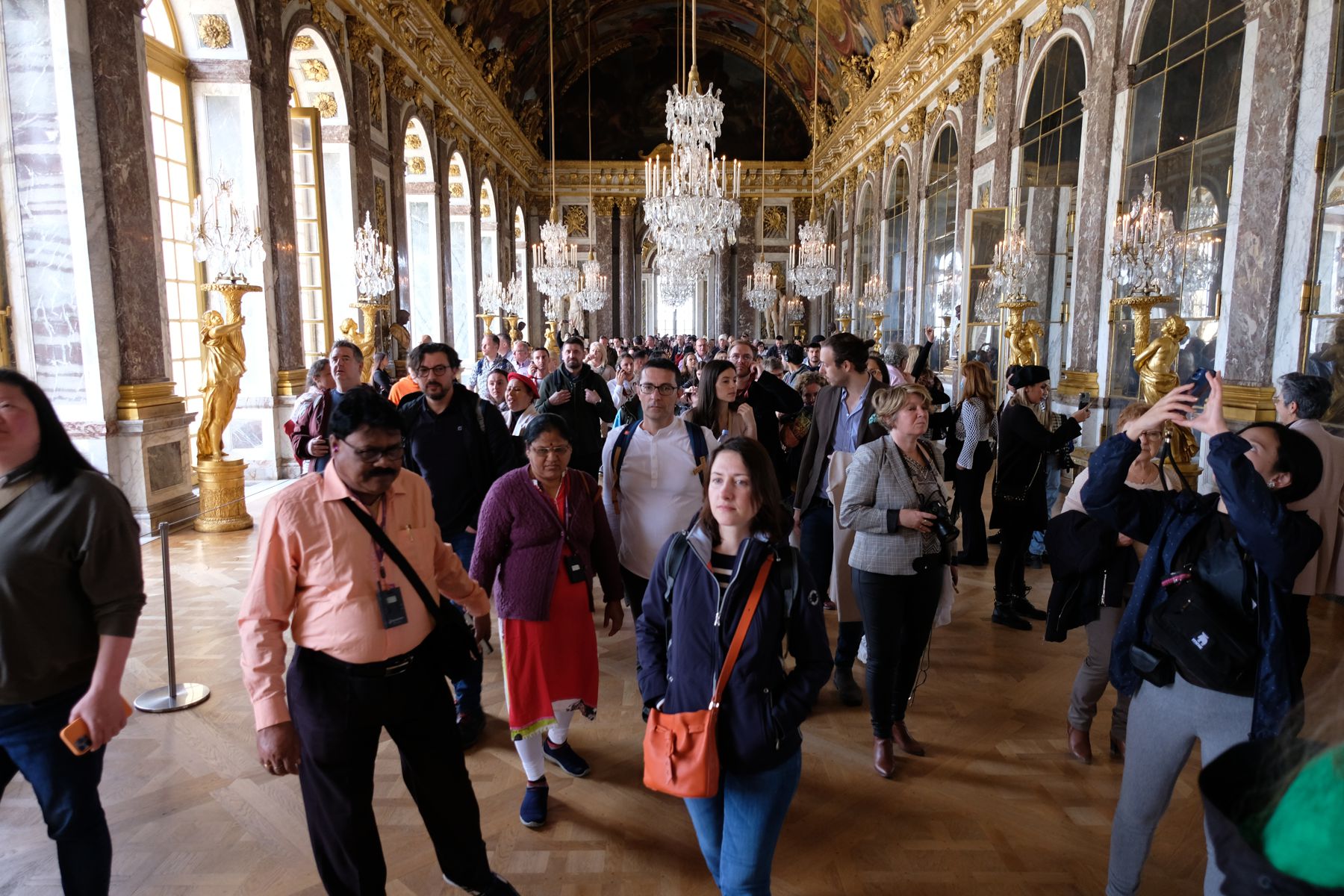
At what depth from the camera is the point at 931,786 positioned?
3494mm

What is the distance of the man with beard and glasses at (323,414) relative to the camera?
470cm

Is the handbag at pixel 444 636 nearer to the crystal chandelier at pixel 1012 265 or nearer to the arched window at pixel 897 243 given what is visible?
the crystal chandelier at pixel 1012 265

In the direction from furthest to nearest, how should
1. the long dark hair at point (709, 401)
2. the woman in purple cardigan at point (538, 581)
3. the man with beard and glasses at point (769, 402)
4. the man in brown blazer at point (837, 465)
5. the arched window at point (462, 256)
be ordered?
the arched window at point (462, 256) < the man with beard and glasses at point (769, 402) < the long dark hair at point (709, 401) < the man in brown blazer at point (837, 465) < the woman in purple cardigan at point (538, 581)

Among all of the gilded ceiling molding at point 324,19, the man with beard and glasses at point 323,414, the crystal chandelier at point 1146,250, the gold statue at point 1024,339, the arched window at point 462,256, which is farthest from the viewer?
the arched window at point 462,256

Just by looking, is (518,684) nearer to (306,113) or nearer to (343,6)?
(306,113)

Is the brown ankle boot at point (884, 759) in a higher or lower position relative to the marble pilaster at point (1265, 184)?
lower

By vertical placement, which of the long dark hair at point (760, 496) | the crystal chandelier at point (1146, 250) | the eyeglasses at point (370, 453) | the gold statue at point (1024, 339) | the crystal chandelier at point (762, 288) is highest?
the crystal chandelier at point (762, 288)

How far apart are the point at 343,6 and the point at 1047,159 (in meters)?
10.4

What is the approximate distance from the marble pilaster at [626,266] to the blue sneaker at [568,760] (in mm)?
26772

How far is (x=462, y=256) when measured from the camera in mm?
19891

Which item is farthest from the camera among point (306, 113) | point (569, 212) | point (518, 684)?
point (569, 212)

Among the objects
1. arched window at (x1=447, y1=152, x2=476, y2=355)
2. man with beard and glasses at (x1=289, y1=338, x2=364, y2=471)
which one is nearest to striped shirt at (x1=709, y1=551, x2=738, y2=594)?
man with beard and glasses at (x1=289, y1=338, x2=364, y2=471)

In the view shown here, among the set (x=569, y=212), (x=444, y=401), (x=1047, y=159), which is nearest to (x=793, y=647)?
(x=444, y=401)

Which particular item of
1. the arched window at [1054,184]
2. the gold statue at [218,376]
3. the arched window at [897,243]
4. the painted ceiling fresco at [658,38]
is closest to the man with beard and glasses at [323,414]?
the gold statue at [218,376]
